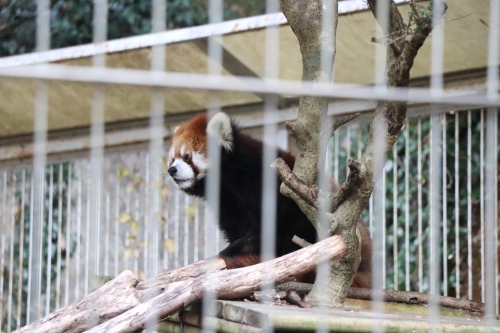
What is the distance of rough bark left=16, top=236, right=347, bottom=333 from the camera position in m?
2.53

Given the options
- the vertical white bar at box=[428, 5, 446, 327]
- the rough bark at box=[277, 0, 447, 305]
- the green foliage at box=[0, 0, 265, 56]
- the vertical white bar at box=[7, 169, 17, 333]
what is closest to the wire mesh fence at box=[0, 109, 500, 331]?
the vertical white bar at box=[7, 169, 17, 333]

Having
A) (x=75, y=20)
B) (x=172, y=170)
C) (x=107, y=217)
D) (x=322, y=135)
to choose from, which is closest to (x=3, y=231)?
(x=107, y=217)

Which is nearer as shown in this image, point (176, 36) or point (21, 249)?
point (176, 36)

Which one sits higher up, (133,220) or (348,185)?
(348,185)

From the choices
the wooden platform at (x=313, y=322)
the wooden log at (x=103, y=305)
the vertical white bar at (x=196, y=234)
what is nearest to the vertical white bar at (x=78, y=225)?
the vertical white bar at (x=196, y=234)

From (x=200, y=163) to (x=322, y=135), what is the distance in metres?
1.32

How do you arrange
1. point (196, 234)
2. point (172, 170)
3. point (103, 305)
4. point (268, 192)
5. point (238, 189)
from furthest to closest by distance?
1. point (196, 234)
2. point (172, 170)
3. point (238, 189)
4. point (268, 192)
5. point (103, 305)

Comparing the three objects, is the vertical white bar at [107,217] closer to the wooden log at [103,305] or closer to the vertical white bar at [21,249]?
the vertical white bar at [21,249]

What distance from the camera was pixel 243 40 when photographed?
4.16 metres

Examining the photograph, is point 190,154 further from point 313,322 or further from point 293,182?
point 313,322

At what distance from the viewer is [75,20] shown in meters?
7.34

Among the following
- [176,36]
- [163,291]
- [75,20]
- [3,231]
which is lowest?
[163,291]

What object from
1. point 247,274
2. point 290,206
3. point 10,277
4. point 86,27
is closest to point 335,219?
point 247,274

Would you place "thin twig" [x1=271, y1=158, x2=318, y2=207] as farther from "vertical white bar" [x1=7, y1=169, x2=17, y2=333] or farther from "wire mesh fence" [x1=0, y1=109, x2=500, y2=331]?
"vertical white bar" [x1=7, y1=169, x2=17, y2=333]
